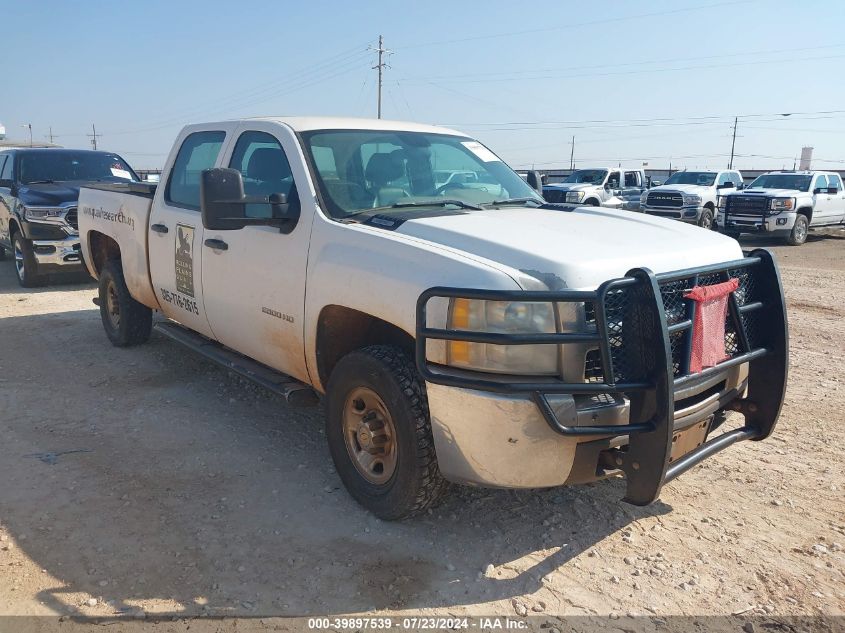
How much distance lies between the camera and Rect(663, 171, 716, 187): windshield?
67.8 feet

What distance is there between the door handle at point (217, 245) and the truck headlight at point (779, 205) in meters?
15.9

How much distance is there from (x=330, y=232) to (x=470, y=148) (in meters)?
1.59

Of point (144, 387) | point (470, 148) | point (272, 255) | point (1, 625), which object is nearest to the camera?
point (1, 625)

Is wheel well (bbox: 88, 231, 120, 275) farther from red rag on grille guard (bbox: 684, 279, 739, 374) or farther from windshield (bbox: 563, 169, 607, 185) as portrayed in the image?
windshield (bbox: 563, 169, 607, 185)

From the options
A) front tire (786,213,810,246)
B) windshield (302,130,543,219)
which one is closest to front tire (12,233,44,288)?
windshield (302,130,543,219)

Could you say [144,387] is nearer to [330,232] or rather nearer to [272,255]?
[272,255]

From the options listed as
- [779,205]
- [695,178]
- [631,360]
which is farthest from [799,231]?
[631,360]

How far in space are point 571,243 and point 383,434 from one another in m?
1.24

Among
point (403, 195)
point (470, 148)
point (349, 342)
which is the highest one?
point (470, 148)

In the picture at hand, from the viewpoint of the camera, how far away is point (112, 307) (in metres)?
6.57

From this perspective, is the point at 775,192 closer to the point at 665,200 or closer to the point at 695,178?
the point at 665,200

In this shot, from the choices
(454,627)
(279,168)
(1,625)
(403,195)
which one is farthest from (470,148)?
(1,625)

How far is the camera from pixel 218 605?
9.20 ft

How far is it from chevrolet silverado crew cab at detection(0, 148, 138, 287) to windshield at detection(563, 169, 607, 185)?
14464mm
